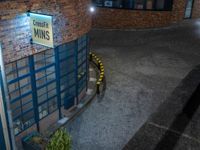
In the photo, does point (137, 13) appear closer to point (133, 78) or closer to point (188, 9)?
point (188, 9)

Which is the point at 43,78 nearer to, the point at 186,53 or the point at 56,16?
the point at 56,16

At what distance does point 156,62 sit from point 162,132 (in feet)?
27.7

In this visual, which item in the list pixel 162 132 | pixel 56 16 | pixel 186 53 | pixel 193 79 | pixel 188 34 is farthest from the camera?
pixel 188 34

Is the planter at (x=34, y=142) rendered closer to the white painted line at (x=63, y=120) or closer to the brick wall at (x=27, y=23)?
the white painted line at (x=63, y=120)

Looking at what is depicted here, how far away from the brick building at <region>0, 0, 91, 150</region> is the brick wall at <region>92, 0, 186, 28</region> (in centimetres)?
1391

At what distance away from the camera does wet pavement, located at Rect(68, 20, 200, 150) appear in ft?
39.3

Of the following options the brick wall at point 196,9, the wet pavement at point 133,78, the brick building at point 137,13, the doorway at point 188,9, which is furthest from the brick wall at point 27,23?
the brick wall at point 196,9

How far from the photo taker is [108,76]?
1730 centimetres

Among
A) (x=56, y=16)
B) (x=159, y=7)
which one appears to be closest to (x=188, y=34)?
(x=159, y=7)

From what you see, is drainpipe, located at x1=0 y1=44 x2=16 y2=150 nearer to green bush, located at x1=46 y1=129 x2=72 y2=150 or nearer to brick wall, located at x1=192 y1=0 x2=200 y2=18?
green bush, located at x1=46 y1=129 x2=72 y2=150

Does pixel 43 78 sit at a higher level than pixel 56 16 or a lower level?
lower

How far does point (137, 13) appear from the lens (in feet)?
87.2

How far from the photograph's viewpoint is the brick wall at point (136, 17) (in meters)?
26.6

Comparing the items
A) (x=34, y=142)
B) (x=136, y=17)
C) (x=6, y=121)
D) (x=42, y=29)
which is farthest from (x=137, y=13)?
(x=6, y=121)
